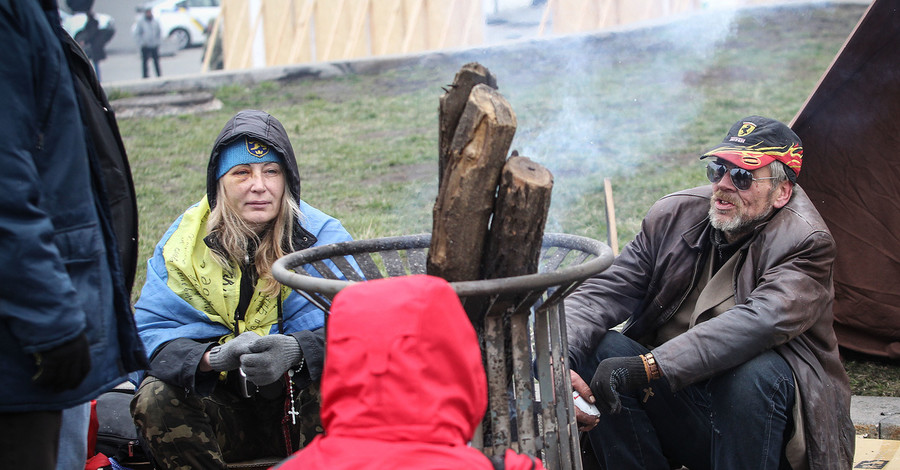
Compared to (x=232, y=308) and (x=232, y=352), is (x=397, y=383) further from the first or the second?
(x=232, y=308)

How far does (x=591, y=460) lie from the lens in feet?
10.6

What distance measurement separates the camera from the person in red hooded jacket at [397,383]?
153 cm

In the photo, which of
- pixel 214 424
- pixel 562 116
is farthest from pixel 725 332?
pixel 562 116

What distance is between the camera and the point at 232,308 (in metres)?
2.94

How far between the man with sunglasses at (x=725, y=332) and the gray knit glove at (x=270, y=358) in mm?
947

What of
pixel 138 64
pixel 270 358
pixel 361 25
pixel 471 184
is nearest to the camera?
pixel 471 184

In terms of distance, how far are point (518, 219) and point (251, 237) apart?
1248mm

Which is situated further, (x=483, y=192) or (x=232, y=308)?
(x=232, y=308)

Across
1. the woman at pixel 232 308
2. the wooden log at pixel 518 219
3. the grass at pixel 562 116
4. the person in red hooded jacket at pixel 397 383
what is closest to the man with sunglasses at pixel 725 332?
the wooden log at pixel 518 219

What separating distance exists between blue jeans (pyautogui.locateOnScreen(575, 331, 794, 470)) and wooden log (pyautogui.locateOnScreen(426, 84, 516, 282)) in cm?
106

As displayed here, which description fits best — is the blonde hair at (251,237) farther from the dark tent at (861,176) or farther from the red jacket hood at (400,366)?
the dark tent at (861,176)

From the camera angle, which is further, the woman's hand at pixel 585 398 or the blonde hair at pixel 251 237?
the blonde hair at pixel 251 237

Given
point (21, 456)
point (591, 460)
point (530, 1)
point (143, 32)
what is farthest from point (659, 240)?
point (143, 32)

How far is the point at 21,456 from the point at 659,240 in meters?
2.25
